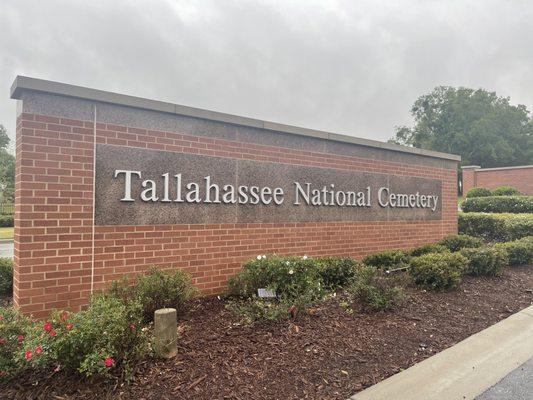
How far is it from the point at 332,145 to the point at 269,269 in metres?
3.35

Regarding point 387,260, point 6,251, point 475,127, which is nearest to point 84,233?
point 387,260

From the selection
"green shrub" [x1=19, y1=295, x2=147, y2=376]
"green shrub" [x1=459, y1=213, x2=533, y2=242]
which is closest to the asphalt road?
"green shrub" [x1=19, y1=295, x2=147, y2=376]

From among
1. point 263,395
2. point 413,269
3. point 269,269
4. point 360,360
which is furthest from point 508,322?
point 263,395

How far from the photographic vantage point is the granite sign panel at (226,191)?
16.1 ft

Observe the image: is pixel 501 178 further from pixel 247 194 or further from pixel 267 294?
pixel 267 294

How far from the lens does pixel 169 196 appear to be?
5316 mm

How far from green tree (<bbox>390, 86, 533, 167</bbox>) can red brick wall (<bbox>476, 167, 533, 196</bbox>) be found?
22562 millimetres

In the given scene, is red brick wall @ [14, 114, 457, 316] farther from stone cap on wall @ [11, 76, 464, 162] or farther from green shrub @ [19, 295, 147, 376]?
green shrub @ [19, 295, 147, 376]

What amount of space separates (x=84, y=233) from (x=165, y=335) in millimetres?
1956

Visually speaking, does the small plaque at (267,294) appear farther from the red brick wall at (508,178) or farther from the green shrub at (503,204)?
the red brick wall at (508,178)

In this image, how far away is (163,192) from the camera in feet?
17.3

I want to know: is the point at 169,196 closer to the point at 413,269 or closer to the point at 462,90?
the point at 413,269

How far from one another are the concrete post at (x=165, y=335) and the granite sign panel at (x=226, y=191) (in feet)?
6.21

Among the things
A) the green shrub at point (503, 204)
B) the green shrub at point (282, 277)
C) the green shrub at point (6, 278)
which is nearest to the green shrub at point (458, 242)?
the green shrub at point (282, 277)
